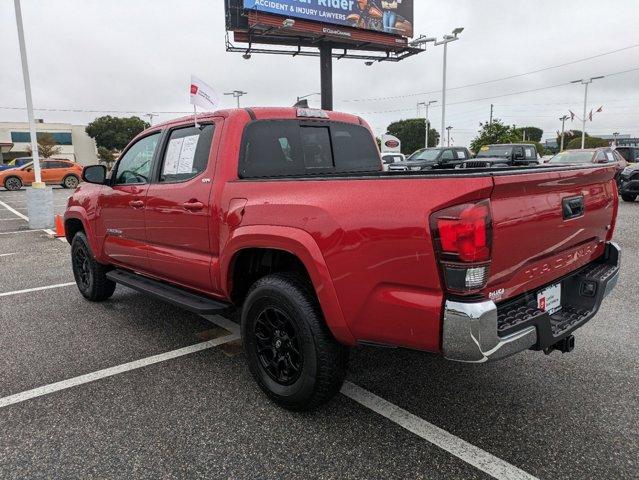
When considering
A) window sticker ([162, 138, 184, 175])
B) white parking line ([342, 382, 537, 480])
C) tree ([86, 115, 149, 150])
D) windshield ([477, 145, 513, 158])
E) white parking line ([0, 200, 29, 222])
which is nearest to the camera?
white parking line ([342, 382, 537, 480])

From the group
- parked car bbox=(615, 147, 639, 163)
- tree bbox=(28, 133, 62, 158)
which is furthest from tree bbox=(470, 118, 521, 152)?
tree bbox=(28, 133, 62, 158)

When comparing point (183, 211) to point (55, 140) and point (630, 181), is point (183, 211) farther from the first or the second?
point (55, 140)

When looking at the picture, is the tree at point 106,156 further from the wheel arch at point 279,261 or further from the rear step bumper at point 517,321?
the rear step bumper at point 517,321

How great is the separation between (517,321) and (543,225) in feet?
1.66

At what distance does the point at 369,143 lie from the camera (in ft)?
13.9

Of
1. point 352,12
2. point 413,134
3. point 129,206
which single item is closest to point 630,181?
point 129,206

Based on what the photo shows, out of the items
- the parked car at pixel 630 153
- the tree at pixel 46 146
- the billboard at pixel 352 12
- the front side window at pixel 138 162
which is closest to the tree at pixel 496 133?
the billboard at pixel 352 12

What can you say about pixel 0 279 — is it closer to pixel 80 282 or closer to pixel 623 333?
pixel 80 282

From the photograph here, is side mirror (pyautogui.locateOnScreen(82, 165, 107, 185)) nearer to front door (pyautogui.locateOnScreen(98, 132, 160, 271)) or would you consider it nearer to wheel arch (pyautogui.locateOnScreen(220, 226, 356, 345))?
front door (pyautogui.locateOnScreen(98, 132, 160, 271))

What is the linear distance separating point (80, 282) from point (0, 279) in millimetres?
1823

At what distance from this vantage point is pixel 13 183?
2462cm

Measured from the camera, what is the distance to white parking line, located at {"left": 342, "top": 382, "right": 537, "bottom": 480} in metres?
2.29

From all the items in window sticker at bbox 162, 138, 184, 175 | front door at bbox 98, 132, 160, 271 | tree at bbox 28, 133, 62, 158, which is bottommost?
front door at bbox 98, 132, 160, 271

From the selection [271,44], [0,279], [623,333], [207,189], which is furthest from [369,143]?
[271,44]
